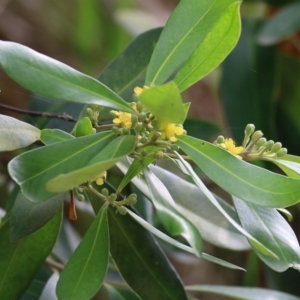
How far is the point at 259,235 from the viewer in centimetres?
49

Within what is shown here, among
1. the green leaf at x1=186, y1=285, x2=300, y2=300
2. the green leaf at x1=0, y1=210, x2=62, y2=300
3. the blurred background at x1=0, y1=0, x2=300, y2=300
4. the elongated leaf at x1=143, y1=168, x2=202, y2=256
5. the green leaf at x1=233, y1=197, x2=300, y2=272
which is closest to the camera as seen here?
the elongated leaf at x1=143, y1=168, x2=202, y2=256

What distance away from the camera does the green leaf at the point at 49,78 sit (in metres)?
0.42

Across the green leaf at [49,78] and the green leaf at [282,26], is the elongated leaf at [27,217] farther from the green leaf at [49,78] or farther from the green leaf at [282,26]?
the green leaf at [282,26]

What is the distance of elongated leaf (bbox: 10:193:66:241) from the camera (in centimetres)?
51

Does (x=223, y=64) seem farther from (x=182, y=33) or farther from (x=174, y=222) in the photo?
(x=174, y=222)

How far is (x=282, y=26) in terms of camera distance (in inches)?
45.9

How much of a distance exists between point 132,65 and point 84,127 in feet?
0.97

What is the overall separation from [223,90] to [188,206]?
575 millimetres

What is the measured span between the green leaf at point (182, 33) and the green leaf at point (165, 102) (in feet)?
0.34

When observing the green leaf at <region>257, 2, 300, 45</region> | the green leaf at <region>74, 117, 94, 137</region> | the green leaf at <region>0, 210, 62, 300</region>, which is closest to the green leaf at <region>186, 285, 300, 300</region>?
the green leaf at <region>0, 210, 62, 300</region>

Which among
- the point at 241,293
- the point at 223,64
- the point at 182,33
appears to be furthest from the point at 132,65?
the point at 223,64

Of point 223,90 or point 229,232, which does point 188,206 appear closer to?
point 229,232

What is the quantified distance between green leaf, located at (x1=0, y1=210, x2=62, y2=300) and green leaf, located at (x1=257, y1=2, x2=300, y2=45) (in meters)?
0.76

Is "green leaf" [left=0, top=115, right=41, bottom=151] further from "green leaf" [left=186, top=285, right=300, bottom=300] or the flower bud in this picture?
"green leaf" [left=186, top=285, right=300, bottom=300]
